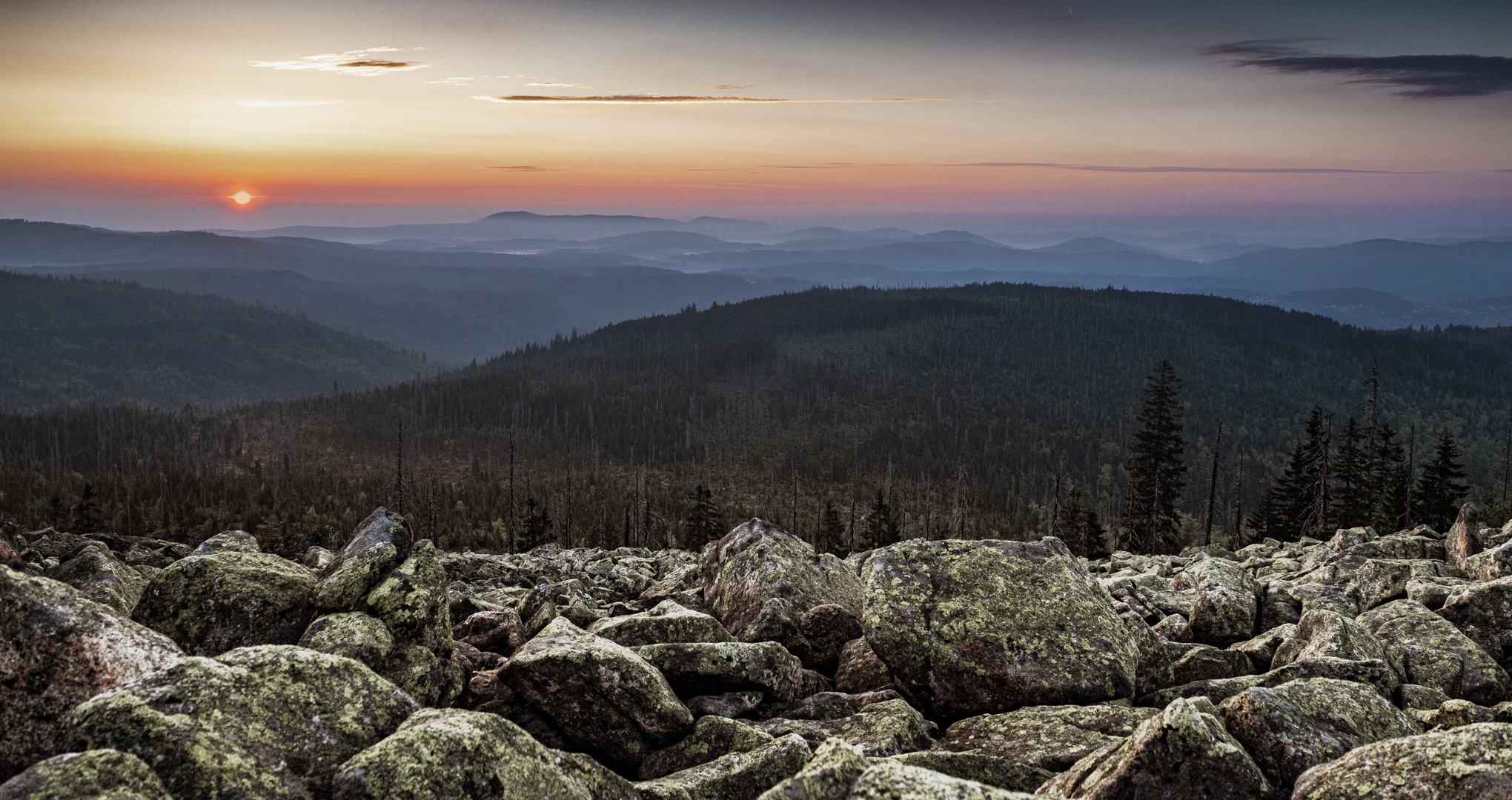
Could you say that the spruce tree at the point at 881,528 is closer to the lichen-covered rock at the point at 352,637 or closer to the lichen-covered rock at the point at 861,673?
the lichen-covered rock at the point at 861,673

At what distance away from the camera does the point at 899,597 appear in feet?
48.6

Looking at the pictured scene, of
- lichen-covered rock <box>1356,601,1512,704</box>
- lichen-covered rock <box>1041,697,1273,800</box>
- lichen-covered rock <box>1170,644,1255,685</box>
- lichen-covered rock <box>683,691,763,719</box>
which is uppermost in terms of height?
lichen-covered rock <box>1041,697,1273,800</box>

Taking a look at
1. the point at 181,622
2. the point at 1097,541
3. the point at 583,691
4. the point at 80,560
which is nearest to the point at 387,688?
the point at 583,691

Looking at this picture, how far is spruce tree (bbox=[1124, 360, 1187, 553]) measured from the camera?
272 feet

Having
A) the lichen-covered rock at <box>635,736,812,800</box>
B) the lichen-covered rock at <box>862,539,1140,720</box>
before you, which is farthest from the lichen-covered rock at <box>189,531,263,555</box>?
the lichen-covered rock at <box>862,539,1140,720</box>

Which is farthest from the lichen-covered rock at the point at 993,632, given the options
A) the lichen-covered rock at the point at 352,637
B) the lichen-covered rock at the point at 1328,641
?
the lichen-covered rock at the point at 352,637

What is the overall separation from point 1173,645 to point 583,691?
1108cm

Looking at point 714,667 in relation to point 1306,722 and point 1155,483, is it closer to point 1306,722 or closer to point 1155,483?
point 1306,722

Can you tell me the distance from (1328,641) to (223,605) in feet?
58.3

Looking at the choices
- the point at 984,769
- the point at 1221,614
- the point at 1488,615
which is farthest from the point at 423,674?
the point at 1488,615

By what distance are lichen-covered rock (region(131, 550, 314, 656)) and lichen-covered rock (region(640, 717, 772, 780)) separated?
6599 millimetres

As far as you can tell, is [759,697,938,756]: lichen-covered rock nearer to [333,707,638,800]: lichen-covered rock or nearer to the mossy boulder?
[333,707,638,800]: lichen-covered rock

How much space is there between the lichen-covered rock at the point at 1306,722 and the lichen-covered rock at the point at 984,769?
243 cm

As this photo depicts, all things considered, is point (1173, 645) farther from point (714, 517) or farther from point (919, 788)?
point (714, 517)
